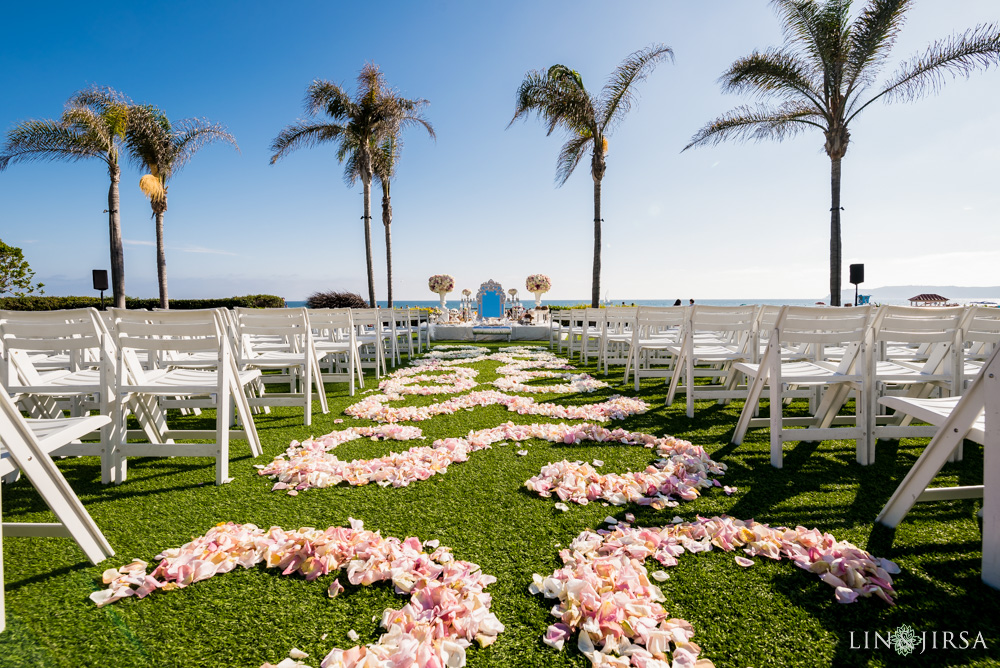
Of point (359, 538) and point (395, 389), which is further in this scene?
point (395, 389)

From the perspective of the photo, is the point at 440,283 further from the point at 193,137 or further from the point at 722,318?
the point at 722,318

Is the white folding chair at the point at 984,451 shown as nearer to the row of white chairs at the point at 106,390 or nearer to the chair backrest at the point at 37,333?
the row of white chairs at the point at 106,390

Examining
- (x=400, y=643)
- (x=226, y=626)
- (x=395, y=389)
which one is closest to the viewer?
(x=400, y=643)

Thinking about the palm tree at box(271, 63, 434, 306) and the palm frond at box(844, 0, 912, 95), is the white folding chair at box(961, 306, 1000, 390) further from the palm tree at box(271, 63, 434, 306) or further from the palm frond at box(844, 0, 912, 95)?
the palm tree at box(271, 63, 434, 306)

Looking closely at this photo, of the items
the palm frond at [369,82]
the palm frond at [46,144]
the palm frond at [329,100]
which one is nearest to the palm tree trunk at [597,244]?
the palm frond at [369,82]

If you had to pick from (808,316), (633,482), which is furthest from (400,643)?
(808,316)

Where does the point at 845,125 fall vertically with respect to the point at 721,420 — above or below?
above

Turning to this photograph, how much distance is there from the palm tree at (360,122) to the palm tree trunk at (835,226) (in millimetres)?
14337

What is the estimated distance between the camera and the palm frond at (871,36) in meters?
9.63

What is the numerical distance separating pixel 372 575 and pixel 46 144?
2022 cm

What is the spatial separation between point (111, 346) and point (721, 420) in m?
5.43

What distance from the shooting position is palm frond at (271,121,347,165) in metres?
15.4

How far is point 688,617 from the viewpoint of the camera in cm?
154

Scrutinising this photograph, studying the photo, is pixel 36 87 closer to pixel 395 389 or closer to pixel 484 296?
pixel 484 296
